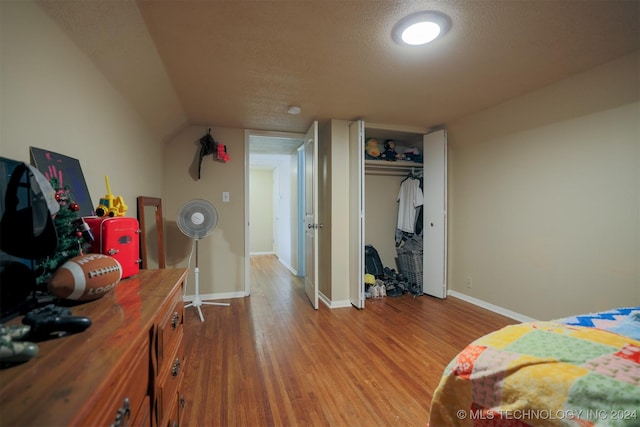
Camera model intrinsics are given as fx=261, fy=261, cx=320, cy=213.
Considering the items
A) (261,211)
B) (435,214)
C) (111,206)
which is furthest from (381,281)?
(261,211)

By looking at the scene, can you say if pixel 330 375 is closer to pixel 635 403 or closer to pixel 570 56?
pixel 635 403

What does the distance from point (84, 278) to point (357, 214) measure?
2612 mm

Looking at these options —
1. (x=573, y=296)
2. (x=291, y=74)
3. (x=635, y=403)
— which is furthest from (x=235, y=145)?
(x=573, y=296)

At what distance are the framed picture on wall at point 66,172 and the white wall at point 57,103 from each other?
3 centimetres

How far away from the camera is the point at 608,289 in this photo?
6.77 feet

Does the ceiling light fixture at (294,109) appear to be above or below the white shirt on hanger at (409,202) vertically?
above

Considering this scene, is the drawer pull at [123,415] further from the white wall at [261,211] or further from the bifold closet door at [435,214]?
the white wall at [261,211]

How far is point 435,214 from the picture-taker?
3449 mm

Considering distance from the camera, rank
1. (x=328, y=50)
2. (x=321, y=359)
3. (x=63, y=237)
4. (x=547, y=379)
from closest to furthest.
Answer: (x=547, y=379) → (x=63, y=237) → (x=328, y=50) → (x=321, y=359)

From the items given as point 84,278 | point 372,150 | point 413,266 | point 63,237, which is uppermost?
point 372,150

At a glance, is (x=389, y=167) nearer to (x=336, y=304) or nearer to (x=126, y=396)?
(x=336, y=304)

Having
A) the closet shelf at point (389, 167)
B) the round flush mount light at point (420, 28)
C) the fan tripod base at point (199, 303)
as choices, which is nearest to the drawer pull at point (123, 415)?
the round flush mount light at point (420, 28)

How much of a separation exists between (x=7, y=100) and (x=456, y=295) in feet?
13.5

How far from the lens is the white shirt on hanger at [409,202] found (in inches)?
146
